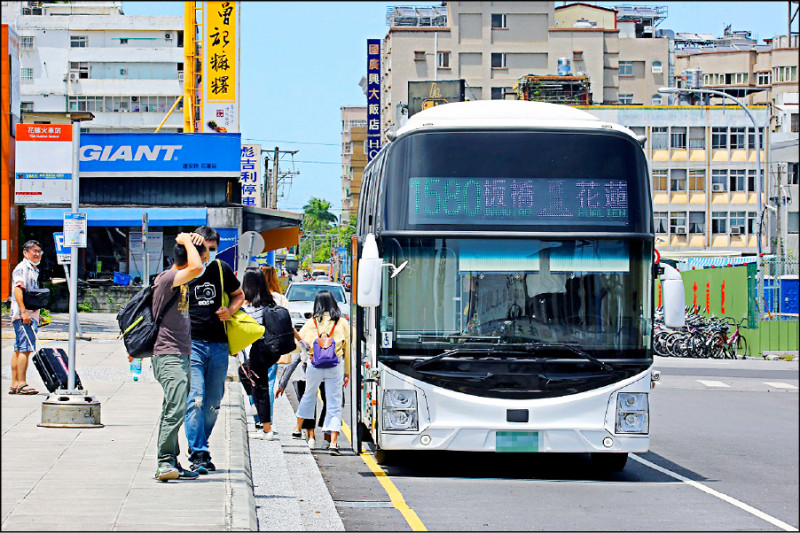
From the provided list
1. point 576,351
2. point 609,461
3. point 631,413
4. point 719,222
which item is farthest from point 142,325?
point 719,222

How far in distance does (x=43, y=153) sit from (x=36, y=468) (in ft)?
14.0

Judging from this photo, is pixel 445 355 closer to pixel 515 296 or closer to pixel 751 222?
pixel 515 296

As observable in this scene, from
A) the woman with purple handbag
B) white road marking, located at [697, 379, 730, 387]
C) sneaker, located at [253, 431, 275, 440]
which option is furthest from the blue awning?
the woman with purple handbag

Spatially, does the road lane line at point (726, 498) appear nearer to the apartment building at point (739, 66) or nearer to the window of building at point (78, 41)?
the window of building at point (78, 41)

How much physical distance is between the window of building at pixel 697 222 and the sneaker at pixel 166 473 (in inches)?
2590

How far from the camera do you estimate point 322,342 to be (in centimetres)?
1218

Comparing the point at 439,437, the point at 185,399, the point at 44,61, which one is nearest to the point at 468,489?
the point at 439,437

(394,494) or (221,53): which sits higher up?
(221,53)

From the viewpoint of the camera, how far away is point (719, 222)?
7156 cm

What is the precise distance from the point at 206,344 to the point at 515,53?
81.4 metres

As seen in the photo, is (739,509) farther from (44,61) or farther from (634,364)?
(44,61)

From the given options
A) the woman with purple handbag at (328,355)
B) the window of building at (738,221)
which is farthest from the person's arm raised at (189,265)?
the window of building at (738,221)

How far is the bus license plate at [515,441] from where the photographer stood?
1046cm

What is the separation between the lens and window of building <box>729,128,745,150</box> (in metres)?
70.6
